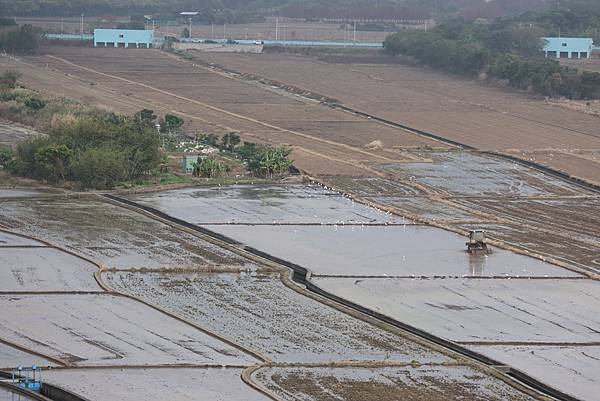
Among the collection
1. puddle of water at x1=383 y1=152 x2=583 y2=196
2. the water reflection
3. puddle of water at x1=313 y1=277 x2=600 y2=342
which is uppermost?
puddle of water at x1=313 y1=277 x2=600 y2=342

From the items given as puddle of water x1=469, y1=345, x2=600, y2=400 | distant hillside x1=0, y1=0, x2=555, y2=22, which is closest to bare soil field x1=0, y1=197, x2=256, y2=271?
puddle of water x1=469, y1=345, x2=600, y2=400

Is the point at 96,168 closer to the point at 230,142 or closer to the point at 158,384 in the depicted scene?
the point at 230,142

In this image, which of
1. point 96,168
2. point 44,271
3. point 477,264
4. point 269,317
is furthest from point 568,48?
point 269,317

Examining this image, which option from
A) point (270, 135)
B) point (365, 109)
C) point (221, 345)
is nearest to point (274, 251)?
point (221, 345)

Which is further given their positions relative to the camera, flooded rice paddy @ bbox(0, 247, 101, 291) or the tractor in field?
the tractor in field

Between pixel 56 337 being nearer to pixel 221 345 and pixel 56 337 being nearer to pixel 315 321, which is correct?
pixel 221 345

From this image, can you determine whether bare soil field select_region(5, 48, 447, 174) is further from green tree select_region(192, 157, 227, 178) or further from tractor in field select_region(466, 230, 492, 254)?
tractor in field select_region(466, 230, 492, 254)

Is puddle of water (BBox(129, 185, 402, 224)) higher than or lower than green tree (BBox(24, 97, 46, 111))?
lower

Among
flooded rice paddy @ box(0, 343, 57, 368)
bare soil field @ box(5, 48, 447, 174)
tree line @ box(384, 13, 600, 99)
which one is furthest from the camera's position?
tree line @ box(384, 13, 600, 99)

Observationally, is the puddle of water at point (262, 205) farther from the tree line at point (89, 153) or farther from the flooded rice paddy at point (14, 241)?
the flooded rice paddy at point (14, 241)
